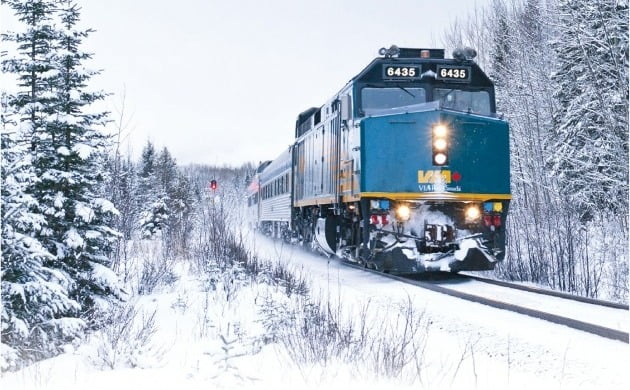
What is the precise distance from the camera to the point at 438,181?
9656 millimetres

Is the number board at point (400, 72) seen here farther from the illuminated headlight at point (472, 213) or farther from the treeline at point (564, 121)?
the treeline at point (564, 121)

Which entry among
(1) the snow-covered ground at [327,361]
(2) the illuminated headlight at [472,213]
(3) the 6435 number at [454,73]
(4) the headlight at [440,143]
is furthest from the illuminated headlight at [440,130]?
(1) the snow-covered ground at [327,361]

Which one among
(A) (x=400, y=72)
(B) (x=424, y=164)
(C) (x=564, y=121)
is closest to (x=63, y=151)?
(B) (x=424, y=164)

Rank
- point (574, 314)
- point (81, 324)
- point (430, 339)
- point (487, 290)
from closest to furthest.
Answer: point (430, 339)
point (81, 324)
point (574, 314)
point (487, 290)

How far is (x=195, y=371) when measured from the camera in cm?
409

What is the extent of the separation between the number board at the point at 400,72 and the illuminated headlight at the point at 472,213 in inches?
97.5

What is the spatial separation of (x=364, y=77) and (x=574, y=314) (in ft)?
18.0

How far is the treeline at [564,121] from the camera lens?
12.3m

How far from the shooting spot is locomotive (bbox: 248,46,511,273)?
9.64m

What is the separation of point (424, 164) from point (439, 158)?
269 mm

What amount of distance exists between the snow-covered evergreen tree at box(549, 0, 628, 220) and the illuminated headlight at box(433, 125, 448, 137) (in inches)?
163

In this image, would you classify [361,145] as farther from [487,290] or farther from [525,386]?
[525,386]

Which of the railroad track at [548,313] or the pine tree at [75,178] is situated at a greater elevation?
the pine tree at [75,178]

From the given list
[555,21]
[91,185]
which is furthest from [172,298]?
[555,21]
